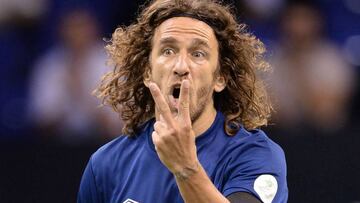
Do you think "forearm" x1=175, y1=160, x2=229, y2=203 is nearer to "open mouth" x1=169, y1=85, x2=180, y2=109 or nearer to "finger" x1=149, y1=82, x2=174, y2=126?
"finger" x1=149, y1=82, x2=174, y2=126

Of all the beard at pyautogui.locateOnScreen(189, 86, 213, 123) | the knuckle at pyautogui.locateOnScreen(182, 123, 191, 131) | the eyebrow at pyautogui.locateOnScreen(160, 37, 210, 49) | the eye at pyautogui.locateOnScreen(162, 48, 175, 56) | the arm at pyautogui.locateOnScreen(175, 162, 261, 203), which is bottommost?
the arm at pyautogui.locateOnScreen(175, 162, 261, 203)

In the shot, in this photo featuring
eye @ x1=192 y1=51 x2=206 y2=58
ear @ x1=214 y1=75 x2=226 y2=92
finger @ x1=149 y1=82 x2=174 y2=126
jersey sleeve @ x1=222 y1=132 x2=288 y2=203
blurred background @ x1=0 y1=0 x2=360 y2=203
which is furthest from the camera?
blurred background @ x1=0 y1=0 x2=360 y2=203

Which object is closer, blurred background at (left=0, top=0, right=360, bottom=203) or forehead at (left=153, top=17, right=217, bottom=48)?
forehead at (left=153, top=17, right=217, bottom=48)

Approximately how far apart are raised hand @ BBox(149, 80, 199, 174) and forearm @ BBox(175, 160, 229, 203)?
3cm

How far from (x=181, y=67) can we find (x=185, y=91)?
48 cm

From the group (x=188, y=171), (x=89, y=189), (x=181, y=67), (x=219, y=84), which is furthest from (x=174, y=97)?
(x=89, y=189)

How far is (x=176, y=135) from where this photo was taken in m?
3.50

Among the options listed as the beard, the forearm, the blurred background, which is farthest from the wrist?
the blurred background

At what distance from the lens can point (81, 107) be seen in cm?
631

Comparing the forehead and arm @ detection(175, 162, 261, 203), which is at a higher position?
the forehead

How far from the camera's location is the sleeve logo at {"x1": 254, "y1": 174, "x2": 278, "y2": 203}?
3811 mm

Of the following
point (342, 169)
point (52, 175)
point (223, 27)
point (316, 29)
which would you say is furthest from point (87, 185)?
point (316, 29)

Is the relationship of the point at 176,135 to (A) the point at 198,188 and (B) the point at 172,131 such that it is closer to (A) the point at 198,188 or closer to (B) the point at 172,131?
(B) the point at 172,131

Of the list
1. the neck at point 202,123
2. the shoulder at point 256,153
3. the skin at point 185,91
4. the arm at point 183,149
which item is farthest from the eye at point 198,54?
the arm at point 183,149
